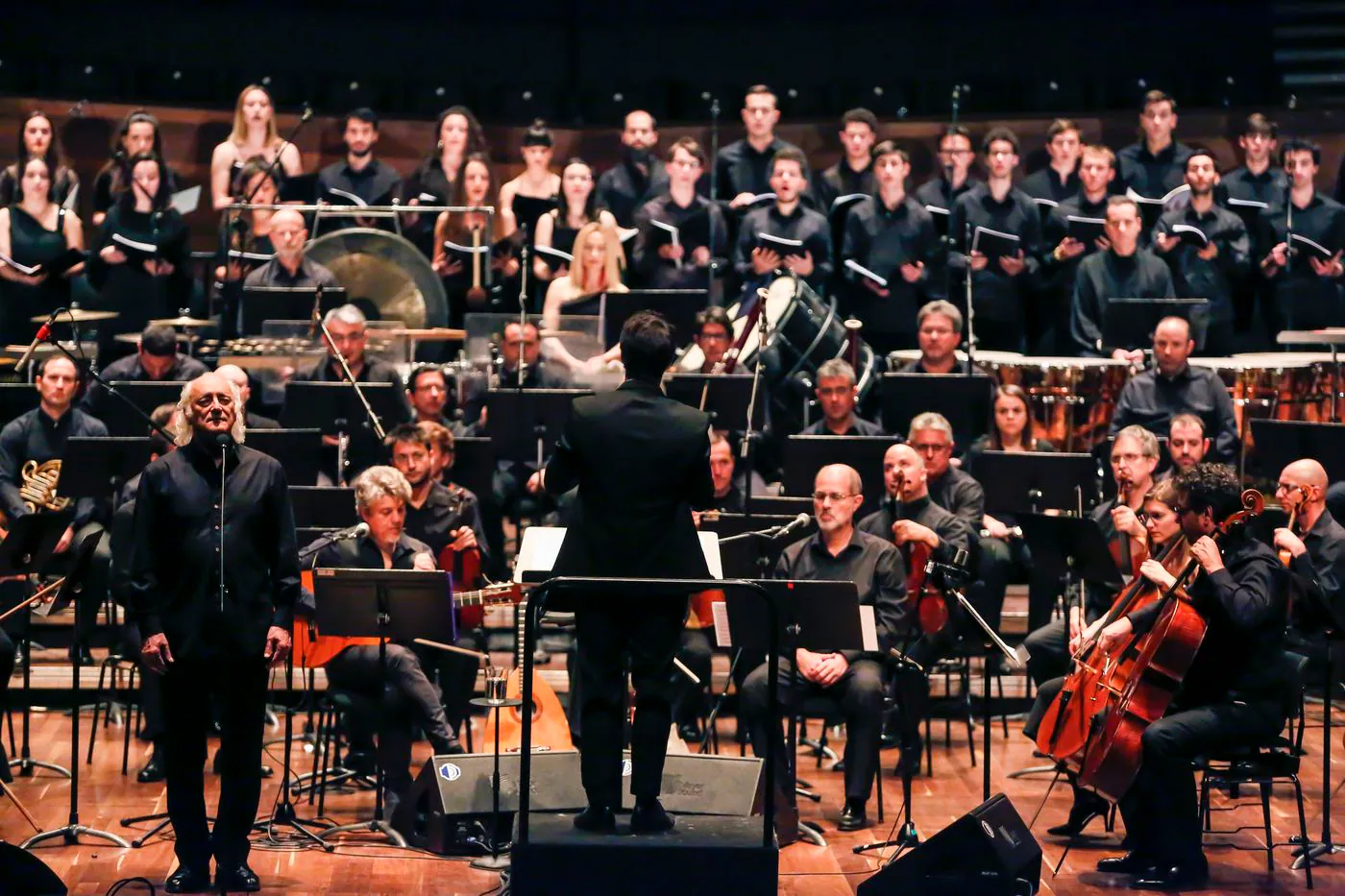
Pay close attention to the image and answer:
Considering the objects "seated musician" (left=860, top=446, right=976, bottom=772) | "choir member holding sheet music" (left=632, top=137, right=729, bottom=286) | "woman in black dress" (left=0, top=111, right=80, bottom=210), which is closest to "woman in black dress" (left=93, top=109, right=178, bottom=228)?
"woman in black dress" (left=0, top=111, right=80, bottom=210)

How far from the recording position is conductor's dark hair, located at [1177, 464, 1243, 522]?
19.1 feet

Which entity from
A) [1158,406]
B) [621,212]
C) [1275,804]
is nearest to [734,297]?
[621,212]

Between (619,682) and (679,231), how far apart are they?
573 centimetres

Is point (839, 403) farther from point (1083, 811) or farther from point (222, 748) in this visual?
point (222, 748)

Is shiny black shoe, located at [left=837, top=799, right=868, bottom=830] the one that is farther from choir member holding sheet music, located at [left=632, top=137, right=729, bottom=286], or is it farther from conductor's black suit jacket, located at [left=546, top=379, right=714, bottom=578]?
choir member holding sheet music, located at [left=632, top=137, right=729, bottom=286]

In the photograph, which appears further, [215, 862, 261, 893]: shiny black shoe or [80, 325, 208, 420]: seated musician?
[80, 325, 208, 420]: seated musician

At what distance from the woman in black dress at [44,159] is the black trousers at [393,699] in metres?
4.33

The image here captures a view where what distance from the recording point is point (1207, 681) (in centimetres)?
606

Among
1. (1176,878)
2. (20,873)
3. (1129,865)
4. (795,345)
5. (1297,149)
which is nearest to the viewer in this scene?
(20,873)

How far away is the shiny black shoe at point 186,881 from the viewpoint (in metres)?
5.70

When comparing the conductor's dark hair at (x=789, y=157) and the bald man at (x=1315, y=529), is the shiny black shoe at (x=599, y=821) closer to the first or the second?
the bald man at (x=1315, y=529)

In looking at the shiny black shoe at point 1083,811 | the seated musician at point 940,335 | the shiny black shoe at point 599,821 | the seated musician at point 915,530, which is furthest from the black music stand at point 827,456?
the shiny black shoe at point 599,821

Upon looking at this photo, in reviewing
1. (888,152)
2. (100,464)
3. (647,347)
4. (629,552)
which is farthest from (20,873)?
(888,152)

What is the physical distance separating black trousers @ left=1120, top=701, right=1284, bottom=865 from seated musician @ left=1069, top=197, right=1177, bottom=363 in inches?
154
